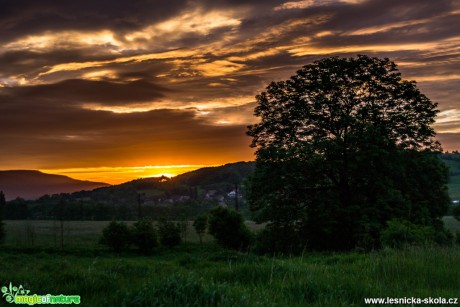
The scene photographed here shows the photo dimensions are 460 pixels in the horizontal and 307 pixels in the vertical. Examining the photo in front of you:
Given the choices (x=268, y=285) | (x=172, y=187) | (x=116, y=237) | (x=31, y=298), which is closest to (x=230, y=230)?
(x=116, y=237)

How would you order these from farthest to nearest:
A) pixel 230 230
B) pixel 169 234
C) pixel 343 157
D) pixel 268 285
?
pixel 169 234 < pixel 230 230 < pixel 343 157 < pixel 268 285

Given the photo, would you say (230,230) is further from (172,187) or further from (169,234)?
(172,187)

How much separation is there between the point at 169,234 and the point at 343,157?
79.8 feet

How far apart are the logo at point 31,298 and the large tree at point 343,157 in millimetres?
22836

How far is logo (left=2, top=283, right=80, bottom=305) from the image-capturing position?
6051mm

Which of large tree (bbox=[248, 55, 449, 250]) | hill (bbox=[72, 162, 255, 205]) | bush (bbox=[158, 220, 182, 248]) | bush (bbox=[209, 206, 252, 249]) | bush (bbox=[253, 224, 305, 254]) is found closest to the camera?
large tree (bbox=[248, 55, 449, 250])

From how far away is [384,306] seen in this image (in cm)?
540

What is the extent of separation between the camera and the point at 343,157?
29.5m

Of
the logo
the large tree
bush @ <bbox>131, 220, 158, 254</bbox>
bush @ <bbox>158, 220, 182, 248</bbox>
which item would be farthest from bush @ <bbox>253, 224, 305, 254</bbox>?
the logo

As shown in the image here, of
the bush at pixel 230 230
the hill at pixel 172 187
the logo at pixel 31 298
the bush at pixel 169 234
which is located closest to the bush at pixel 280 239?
the bush at pixel 230 230

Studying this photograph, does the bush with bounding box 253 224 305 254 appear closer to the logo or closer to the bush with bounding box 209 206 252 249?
the bush with bounding box 209 206 252 249

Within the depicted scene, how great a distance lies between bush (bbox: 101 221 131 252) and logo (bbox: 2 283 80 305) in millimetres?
38009

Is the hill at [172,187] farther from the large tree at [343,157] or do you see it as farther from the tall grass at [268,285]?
the tall grass at [268,285]

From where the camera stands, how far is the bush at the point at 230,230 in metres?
45.1
